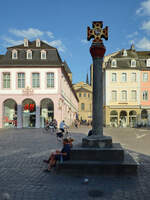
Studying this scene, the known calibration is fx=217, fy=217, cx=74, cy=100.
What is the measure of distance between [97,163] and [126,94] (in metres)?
35.3

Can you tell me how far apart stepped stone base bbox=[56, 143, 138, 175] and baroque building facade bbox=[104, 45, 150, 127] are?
3350 cm

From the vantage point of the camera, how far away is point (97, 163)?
6.55 meters

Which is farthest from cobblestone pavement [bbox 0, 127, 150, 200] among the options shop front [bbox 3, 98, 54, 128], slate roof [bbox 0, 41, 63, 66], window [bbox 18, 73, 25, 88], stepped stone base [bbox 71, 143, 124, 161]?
slate roof [bbox 0, 41, 63, 66]

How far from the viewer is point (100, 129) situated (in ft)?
26.0

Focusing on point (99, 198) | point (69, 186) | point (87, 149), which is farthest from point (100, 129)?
point (99, 198)

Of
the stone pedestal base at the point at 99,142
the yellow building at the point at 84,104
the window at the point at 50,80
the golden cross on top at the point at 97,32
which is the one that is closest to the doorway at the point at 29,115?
the window at the point at 50,80

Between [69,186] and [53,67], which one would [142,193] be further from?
[53,67]

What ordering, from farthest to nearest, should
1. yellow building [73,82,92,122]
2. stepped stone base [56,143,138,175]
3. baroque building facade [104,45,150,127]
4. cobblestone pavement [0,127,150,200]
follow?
yellow building [73,82,92,122], baroque building facade [104,45,150,127], stepped stone base [56,143,138,175], cobblestone pavement [0,127,150,200]

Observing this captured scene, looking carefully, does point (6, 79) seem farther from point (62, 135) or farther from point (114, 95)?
point (114, 95)

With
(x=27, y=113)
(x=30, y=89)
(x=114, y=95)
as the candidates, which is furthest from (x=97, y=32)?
(x=114, y=95)

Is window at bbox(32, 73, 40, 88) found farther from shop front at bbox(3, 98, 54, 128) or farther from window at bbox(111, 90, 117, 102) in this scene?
window at bbox(111, 90, 117, 102)

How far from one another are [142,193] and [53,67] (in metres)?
26.9

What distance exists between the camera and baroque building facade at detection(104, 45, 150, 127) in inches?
1581

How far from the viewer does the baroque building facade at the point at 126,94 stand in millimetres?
40156
